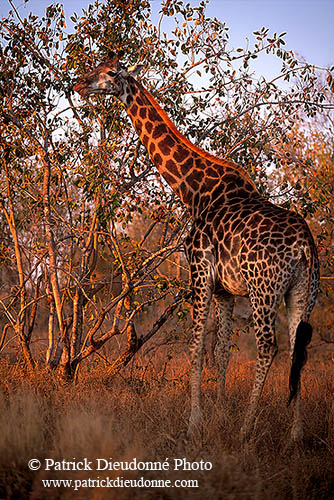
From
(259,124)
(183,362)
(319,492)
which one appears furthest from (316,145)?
(319,492)

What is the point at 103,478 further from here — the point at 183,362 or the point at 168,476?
the point at 183,362

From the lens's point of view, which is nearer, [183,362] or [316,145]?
[183,362]

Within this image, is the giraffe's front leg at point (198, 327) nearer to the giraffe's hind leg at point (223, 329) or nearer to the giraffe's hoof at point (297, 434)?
the giraffe's hind leg at point (223, 329)

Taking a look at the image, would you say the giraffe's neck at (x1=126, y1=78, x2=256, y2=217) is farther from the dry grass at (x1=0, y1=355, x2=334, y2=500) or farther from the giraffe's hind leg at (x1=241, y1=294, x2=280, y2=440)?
the dry grass at (x1=0, y1=355, x2=334, y2=500)

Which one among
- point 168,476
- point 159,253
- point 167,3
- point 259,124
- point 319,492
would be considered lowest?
point 319,492

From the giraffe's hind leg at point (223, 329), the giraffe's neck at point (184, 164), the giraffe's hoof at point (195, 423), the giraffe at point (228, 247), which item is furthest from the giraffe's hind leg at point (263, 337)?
the giraffe's neck at point (184, 164)

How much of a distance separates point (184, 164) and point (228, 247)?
1.28m

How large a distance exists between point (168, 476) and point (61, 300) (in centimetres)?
363

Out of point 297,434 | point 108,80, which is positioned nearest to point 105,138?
point 108,80

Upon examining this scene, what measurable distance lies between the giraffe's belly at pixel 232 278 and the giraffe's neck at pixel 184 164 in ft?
2.59

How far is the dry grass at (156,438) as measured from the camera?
11.2ft

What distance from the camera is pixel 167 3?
20.6 feet

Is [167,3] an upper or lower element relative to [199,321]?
upper

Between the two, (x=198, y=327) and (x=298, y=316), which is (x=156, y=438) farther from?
(x=298, y=316)
